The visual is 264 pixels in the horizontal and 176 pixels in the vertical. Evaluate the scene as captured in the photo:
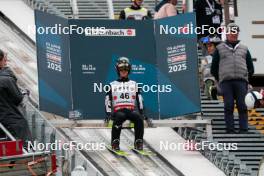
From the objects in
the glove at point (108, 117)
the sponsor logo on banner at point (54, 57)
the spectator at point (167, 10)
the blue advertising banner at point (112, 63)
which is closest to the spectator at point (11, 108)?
the glove at point (108, 117)

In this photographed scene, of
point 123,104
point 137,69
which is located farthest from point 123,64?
point 137,69

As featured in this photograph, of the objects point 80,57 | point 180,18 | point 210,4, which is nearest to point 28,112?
point 80,57

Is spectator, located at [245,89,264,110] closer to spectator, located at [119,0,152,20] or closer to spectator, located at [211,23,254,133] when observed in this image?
spectator, located at [211,23,254,133]

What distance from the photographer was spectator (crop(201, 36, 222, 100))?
24141 millimetres

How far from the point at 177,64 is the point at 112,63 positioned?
1.04m

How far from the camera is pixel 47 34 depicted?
22875 mm

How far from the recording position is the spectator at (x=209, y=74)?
79.2ft

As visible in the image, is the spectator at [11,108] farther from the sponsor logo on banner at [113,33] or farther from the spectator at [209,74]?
the spectator at [209,74]

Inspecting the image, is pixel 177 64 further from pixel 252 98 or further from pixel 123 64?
pixel 123 64

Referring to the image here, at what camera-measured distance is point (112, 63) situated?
2284 centimetres

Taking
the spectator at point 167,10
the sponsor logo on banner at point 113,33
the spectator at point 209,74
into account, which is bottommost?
the spectator at point 209,74

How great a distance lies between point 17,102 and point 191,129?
454cm

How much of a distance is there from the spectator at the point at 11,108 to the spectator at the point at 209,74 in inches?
207

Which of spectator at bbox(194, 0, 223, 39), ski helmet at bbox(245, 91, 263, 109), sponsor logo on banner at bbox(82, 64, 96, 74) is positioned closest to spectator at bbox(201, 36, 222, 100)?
ski helmet at bbox(245, 91, 263, 109)
